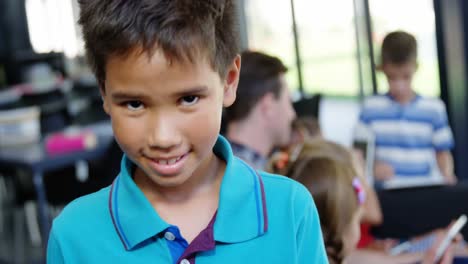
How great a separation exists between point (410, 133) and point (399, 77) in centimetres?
26

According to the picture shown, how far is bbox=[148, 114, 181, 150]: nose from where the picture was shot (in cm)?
83

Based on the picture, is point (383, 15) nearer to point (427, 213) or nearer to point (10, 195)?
point (10, 195)

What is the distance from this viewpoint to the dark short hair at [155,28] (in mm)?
828

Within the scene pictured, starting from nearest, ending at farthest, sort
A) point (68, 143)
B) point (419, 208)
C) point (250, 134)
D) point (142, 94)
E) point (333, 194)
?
point (142, 94), point (333, 194), point (419, 208), point (250, 134), point (68, 143)

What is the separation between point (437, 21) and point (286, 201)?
10.9 ft

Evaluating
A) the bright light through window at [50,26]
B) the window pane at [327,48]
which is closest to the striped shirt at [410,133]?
the window pane at [327,48]

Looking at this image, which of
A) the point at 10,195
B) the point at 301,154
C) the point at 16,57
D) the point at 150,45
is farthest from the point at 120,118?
the point at 16,57

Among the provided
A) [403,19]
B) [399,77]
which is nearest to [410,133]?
[399,77]

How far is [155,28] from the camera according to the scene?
0.83 metres

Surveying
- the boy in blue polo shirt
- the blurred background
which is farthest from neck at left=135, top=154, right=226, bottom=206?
the blurred background

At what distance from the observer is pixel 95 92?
6.46 meters

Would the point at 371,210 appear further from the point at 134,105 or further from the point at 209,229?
the point at 134,105

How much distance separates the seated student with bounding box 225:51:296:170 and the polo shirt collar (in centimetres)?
176

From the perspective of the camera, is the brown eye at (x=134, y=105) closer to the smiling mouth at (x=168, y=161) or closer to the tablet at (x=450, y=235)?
the smiling mouth at (x=168, y=161)
